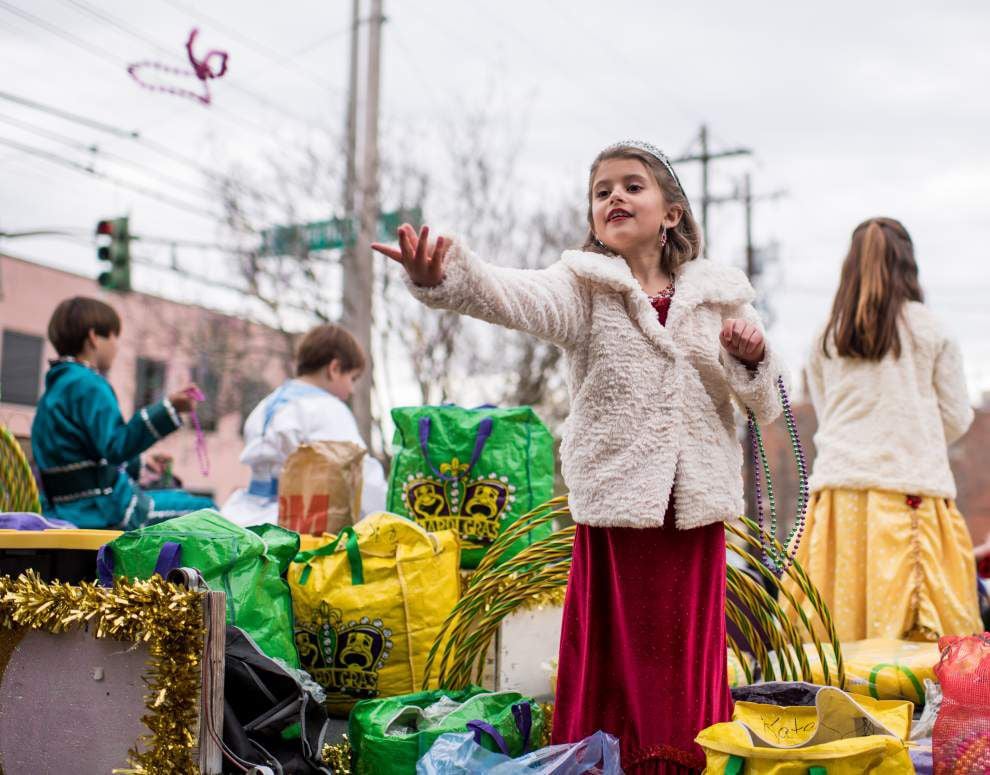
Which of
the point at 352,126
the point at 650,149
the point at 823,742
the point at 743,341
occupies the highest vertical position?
the point at 352,126

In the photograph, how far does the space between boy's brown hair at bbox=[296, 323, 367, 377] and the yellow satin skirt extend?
244 cm

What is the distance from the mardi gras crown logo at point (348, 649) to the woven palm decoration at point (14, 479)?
129cm

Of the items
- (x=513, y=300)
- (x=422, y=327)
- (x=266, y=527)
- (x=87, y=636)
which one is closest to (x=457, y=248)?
(x=513, y=300)

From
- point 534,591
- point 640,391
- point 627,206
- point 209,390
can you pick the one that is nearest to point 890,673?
point 534,591

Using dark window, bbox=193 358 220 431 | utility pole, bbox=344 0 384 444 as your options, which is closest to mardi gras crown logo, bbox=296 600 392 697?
utility pole, bbox=344 0 384 444

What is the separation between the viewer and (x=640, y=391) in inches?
99.7

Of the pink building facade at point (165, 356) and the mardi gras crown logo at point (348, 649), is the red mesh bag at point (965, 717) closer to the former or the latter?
the mardi gras crown logo at point (348, 649)

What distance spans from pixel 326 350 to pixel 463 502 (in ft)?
5.08

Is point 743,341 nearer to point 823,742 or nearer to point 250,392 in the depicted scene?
point 823,742

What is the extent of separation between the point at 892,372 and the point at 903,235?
633 millimetres

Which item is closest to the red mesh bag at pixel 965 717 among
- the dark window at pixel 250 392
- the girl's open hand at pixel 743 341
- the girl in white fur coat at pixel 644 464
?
the girl in white fur coat at pixel 644 464

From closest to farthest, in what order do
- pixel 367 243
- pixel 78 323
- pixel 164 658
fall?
pixel 164 658 < pixel 78 323 < pixel 367 243

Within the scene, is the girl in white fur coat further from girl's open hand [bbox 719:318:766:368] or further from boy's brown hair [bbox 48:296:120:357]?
boy's brown hair [bbox 48:296:120:357]

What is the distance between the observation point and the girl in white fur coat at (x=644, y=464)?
2514mm
